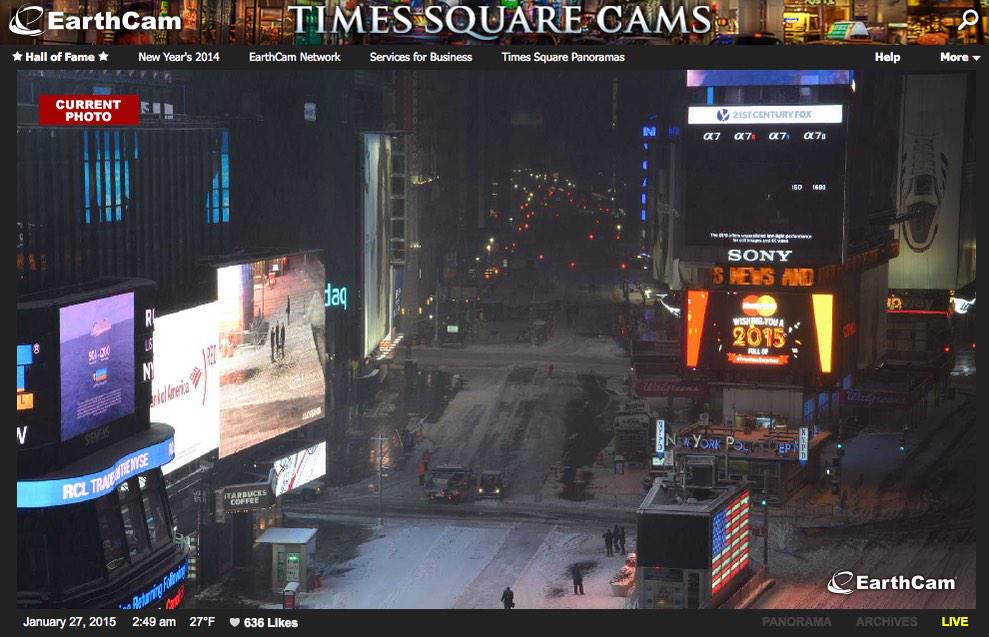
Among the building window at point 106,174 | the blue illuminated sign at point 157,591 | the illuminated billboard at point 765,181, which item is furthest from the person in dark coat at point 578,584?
the building window at point 106,174

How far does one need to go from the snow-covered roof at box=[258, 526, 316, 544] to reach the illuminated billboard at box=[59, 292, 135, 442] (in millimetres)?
8966

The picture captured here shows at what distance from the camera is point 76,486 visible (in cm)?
3894

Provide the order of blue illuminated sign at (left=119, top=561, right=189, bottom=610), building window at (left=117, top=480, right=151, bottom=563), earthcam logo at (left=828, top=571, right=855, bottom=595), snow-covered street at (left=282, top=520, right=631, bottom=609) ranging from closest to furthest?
1. earthcam logo at (left=828, top=571, right=855, bottom=595)
2. blue illuminated sign at (left=119, top=561, right=189, bottom=610)
3. building window at (left=117, top=480, right=151, bottom=563)
4. snow-covered street at (left=282, top=520, right=631, bottom=609)

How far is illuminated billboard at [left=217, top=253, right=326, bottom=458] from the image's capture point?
183 ft

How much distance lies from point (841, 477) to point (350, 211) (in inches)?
776

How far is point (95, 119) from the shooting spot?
35438mm

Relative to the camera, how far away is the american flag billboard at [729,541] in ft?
149

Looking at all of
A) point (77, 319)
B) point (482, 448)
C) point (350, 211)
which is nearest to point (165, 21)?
point (77, 319)

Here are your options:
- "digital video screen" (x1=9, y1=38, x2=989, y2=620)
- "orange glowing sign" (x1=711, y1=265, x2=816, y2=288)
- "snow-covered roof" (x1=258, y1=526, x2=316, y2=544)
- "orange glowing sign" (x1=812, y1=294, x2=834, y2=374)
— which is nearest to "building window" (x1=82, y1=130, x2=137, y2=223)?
"digital video screen" (x1=9, y1=38, x2=989, y2=620)

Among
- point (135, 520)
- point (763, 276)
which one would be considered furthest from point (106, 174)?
point (763, 276)

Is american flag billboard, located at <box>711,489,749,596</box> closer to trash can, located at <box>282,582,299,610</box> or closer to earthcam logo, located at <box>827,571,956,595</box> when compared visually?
earthcam logo, located at <box>827,571,956,595</box>

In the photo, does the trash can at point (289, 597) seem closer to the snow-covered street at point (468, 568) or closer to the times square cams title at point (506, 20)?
the snow-covered street at point (468, 568)

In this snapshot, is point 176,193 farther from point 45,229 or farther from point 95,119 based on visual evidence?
point 95,119

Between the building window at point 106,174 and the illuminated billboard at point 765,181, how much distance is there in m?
19.5
